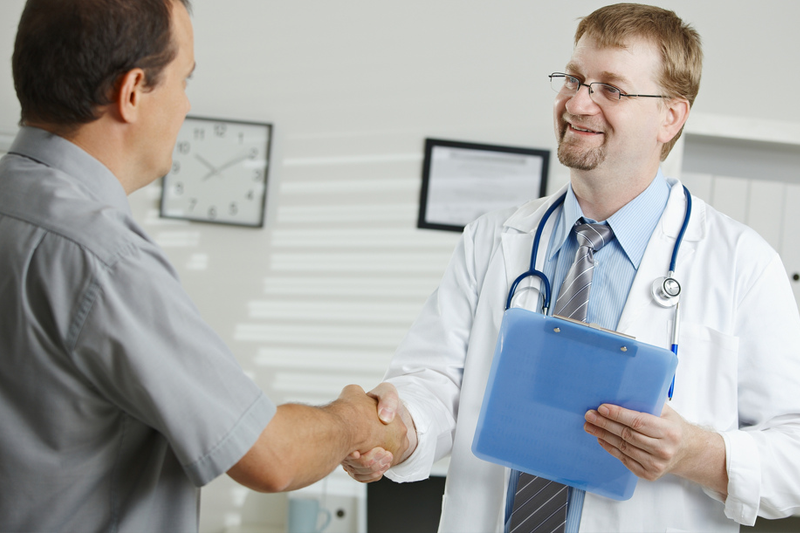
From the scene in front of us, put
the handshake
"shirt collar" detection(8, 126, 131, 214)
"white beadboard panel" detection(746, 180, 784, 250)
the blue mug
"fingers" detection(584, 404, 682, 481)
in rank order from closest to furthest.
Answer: "shirt collar" detection(8, 126, 131, 214) → "fingers" detection(584, 404, 682, 481) → the handshake → the blue mug → "white beadboard panel" detection(746, 180, 784, 250)

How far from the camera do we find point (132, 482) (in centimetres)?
83

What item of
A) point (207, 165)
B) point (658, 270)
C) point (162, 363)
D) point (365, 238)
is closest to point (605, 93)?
point (658, 270)

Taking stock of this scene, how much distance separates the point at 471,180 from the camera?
2725mm

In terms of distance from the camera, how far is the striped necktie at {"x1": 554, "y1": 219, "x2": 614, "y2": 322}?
4.21ft

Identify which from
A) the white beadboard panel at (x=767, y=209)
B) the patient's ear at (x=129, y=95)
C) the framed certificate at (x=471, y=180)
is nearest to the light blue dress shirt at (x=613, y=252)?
the patient's ear at (x=129, y=95)

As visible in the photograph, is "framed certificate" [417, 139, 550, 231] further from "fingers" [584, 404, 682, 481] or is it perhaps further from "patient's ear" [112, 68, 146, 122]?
"patient's ear" [112, 68, 146, 122]

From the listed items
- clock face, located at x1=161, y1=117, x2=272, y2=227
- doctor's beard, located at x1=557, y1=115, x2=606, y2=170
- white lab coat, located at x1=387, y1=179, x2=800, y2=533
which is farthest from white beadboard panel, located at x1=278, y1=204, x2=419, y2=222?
doctor's beard, located at x1=557, y1=115, x2=606, y2=170

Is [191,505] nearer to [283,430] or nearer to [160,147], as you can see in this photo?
[283,430]

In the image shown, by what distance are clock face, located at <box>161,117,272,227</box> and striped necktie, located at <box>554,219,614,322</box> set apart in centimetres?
171

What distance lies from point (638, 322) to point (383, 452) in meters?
0.57

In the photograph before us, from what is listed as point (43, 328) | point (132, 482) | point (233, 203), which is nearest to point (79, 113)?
point (43, 328)

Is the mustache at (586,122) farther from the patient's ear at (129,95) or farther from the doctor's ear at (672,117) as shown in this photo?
the patient's ear at (129,95)

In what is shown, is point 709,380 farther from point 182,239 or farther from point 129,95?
point 182,239

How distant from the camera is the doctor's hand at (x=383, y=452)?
1171 millimetres
